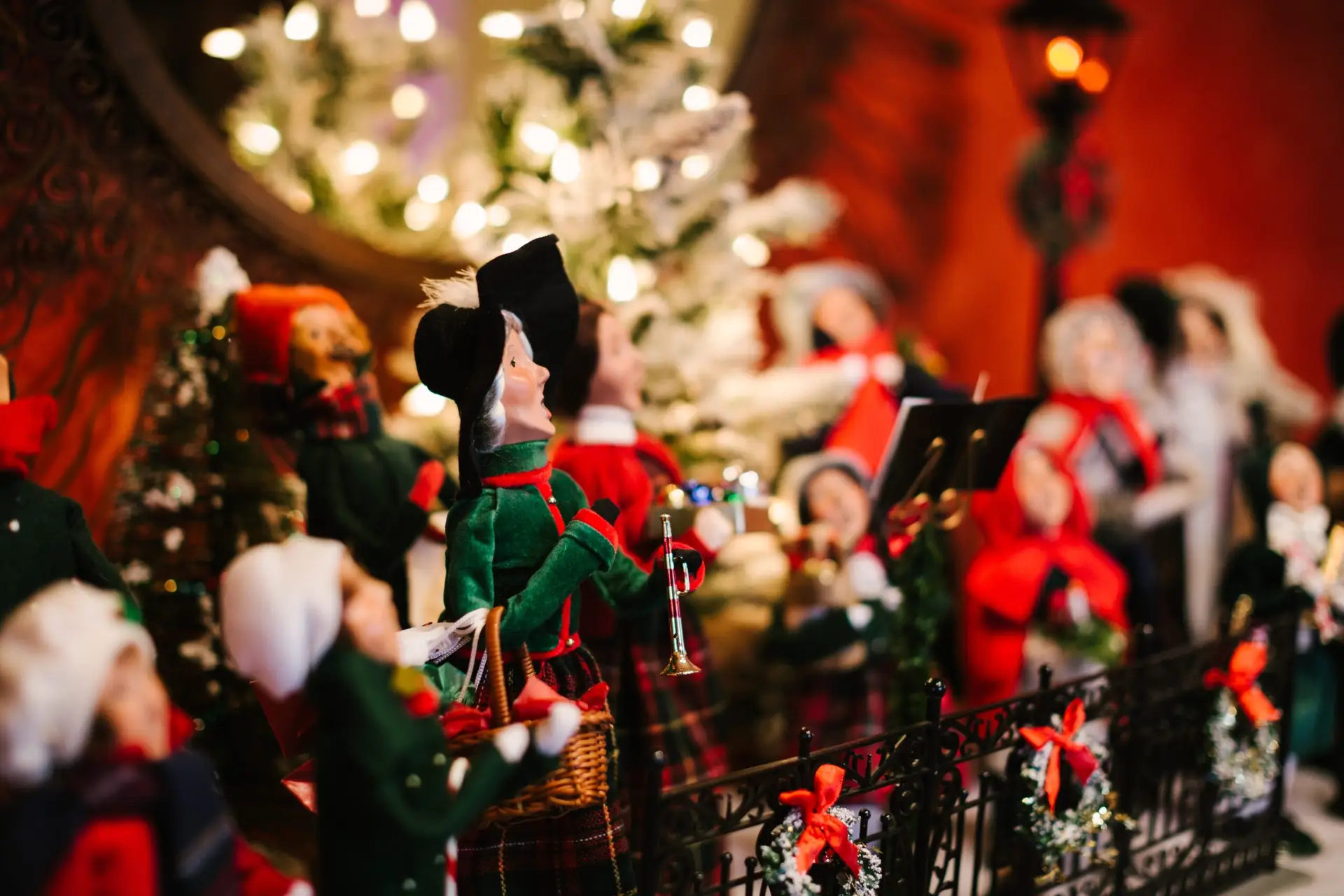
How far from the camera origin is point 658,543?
2.74m

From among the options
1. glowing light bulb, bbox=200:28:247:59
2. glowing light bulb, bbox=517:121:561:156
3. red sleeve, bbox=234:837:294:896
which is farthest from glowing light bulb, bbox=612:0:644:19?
red sleeve, bbox=234:837:294:896

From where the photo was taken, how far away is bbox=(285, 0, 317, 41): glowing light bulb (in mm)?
4283

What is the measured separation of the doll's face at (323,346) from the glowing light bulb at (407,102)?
2.38m

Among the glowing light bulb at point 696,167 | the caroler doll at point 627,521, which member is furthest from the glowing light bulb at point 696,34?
the caroler doll at point 627,521

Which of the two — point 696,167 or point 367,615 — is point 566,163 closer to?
point 696,167

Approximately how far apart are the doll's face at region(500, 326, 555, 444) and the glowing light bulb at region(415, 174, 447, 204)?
243 centimetres

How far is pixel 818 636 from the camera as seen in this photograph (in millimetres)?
3398

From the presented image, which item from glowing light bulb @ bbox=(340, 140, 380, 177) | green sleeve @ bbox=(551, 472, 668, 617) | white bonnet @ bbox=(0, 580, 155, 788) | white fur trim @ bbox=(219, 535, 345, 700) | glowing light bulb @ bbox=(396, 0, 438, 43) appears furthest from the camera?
glowing light bulb @ bbox=(396, 0, 438, 43)

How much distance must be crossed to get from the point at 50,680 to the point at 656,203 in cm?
234

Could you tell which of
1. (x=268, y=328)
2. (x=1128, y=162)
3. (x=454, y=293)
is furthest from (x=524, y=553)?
(x=1128, y=162)

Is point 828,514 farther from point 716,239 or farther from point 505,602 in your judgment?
point 505,602

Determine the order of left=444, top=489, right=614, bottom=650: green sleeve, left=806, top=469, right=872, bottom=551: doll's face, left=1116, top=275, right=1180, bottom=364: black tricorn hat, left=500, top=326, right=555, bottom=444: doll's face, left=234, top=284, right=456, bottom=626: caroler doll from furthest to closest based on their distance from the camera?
left=1116, top=275, right=1180, bottom=364: black tricorn hat → left=806, top=469, right=872, bottom=551: doll's face → left=234, top=284, right=456, bottom=626: caroler doll → left=500, top=326, right=555, bottom=444: doll's face → left=444, top=489, right=614, bottom=650: green sleeve

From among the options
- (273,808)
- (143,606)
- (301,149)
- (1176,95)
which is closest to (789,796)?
(273,808)

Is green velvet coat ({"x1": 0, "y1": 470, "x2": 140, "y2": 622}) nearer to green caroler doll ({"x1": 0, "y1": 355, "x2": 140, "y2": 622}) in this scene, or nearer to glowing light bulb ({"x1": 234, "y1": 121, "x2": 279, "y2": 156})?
green caroler doll ({"x1": 0, "y1": 355, "x2": 140, "y2": 622})
